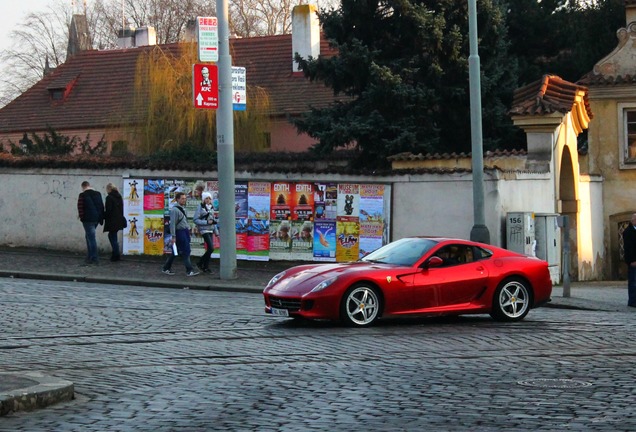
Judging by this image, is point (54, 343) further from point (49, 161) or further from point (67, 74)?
point (67, 74)

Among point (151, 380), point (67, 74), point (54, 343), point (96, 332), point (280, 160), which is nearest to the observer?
point (151, 380)

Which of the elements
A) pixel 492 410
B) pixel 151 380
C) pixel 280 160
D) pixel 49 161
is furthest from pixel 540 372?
pixel 280 160

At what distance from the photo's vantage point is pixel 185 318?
17.3m

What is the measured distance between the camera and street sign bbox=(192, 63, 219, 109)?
2380 cm

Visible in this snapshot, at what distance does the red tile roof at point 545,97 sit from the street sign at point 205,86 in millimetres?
8137

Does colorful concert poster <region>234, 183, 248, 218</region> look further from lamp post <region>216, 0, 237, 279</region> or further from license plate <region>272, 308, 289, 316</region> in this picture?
license plate <region>272, 308, 289, 316</region>

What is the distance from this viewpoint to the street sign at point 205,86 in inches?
937

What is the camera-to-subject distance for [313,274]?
16.2 metres

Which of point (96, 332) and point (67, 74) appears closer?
point (96, 332)

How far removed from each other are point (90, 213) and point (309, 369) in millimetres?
14704

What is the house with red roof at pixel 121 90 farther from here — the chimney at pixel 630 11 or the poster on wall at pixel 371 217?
the poster on wall at pixel 371 217

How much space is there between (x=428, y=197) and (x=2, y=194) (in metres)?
11.0

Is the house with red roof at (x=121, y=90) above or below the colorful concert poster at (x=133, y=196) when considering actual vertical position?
above

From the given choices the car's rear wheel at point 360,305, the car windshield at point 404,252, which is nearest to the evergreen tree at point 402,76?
the car windshield at point 404,252
